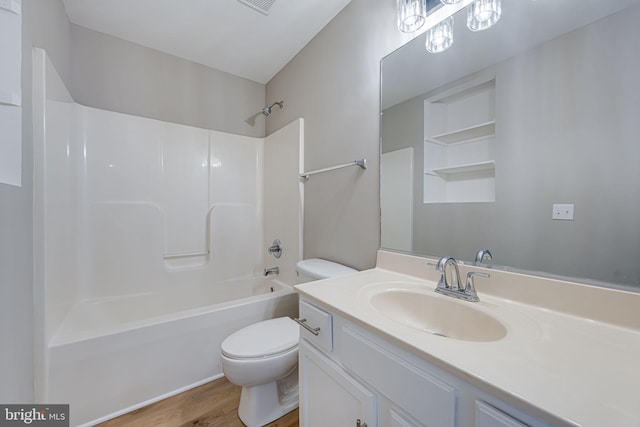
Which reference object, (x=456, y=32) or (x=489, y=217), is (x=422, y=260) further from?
(x=456, y=32)

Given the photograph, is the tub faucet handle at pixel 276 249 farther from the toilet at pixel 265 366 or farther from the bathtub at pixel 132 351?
the toilet at pixel 265 366

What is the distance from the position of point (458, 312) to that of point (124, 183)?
90.6 inches

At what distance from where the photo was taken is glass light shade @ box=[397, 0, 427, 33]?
1.09m

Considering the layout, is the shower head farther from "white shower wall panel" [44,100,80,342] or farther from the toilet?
the toilet

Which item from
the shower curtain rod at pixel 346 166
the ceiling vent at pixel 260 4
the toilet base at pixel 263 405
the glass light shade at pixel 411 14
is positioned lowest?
the toilet base at pixel 263 405

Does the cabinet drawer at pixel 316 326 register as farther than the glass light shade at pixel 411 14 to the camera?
No

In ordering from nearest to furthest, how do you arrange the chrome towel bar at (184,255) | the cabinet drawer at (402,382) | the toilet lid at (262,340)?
1. the cabinet drawer at (402,382)
2. the toilet lid at (262,340)
3. the chrome towel bar at (184,255)

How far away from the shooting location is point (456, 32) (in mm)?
1047

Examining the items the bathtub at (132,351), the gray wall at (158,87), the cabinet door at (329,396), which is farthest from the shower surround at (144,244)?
the cabinet door at (329,396)

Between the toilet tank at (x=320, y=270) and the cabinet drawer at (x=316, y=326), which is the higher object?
the toilet tank at (x=320, y=270)

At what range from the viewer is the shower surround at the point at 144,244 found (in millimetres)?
1227

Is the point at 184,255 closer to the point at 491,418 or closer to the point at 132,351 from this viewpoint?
the point at 132,351

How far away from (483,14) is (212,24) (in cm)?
167

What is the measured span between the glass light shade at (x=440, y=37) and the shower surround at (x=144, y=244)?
1.03 m
